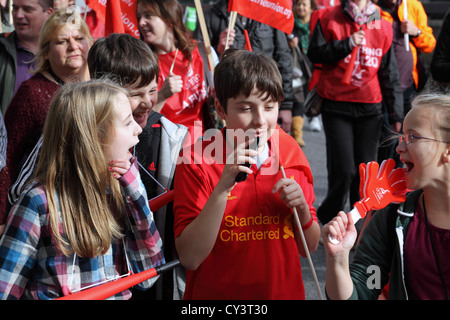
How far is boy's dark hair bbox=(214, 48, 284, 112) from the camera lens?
8.15 feet

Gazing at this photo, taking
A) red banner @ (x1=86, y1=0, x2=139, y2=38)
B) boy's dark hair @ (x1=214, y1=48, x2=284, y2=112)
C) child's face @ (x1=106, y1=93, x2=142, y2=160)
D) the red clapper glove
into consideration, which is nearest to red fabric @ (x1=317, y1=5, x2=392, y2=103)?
red banner @ (x1=86, y1=0, x2=139, y2=38)

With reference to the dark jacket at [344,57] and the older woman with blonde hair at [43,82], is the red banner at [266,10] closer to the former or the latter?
the dark jacket at [344,57]

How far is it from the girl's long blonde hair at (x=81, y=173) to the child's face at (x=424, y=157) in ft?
3.43

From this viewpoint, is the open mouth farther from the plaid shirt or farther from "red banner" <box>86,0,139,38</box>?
"red banner" <box>86,0,139,38</box>

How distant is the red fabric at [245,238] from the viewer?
2373mm

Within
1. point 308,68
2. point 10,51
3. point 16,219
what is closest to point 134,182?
point 16,219

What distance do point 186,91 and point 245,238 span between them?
1756 mm

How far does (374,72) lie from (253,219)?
2.99 metres

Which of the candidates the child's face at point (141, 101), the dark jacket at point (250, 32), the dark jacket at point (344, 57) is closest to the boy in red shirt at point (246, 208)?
the child's face at point (141, 101)

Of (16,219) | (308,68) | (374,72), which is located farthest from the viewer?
(308,68)

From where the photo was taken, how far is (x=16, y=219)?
2068mm

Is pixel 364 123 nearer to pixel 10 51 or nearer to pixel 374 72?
pixel 374 72

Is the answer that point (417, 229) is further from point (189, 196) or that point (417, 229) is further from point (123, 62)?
point (123, 62)

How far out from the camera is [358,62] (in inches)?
196
